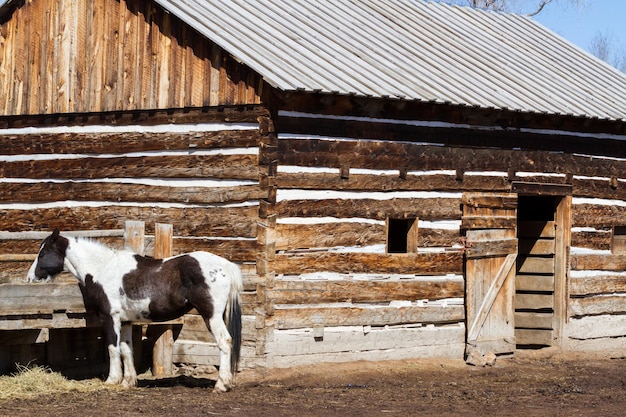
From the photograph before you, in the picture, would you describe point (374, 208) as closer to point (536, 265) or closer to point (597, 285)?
point (536, 265)

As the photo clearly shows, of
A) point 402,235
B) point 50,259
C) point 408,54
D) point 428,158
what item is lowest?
point 50,259

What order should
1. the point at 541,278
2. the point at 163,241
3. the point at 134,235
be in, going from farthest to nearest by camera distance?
the point at 541,278 < the point at 163,241 < the point at 134,235

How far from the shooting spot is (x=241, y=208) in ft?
44.8

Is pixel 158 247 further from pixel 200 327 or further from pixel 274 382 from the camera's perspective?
pixel 274 382

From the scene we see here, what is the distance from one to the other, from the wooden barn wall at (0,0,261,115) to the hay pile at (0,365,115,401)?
12.5 feet

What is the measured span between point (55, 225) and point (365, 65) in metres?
4.77

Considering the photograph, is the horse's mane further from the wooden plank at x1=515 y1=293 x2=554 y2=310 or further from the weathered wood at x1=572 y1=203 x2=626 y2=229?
the weathered wood at x1=572 y1=203 x2=626 y2=229

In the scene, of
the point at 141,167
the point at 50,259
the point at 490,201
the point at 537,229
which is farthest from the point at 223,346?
the point at 537,229

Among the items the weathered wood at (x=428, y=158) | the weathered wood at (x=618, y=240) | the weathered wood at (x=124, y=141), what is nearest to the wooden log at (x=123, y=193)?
the weathered wood at (x=124, y=141)

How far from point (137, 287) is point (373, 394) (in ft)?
9.27

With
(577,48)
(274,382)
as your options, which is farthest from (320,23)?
(577,48)

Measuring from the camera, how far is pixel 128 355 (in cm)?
1241

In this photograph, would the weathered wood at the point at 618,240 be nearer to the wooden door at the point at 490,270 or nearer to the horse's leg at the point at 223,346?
the wooden door at the point at 490,270

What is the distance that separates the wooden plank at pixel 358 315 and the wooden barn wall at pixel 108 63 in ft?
8.62
